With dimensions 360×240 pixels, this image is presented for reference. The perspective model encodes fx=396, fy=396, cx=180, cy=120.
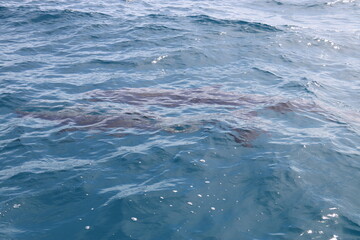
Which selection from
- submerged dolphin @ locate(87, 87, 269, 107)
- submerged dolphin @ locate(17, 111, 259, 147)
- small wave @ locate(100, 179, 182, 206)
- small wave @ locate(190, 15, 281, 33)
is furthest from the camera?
small wave @ locate(190, 15, 281, 33)

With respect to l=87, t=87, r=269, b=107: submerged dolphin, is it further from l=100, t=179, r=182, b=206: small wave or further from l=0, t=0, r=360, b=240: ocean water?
l=100, t=179, r=182, b=206: small wave

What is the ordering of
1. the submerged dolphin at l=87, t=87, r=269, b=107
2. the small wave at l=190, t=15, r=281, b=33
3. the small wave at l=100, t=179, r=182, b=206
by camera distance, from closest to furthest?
1. the small wave at l=100, t=179, r=182, b=206
2. the submerged dolphin at l=87, t=87, r=269, b=107
3. the small wave at l=190, t=15, r=281, b=33

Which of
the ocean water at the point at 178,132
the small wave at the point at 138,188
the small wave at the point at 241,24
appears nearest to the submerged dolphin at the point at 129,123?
the ocean water at the point at 178,132

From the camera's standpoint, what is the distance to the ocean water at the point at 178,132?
612 centimetres

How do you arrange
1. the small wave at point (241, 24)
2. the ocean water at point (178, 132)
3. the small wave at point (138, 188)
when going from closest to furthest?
the ocean water at point (178, 132) → the small wave at point (138, 188) → the small wave at point (241, 24)

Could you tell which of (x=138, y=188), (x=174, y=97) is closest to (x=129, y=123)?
(x=174, y=97)

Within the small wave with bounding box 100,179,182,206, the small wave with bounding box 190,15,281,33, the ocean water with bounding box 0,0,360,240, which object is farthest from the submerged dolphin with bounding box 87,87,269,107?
the small wave with bounding box 190,15,281,33

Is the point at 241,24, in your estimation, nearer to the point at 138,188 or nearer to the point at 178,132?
the point at 178,132

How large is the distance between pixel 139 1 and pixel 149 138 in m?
16.1

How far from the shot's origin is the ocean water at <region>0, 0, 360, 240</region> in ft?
20.1

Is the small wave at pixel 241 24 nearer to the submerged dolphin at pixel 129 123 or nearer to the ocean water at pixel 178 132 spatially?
the ocean water at pixel 178 132

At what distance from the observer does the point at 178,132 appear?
874 centimetres

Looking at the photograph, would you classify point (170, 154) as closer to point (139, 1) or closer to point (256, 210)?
point (256, 210)

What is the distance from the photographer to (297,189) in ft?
22.4
